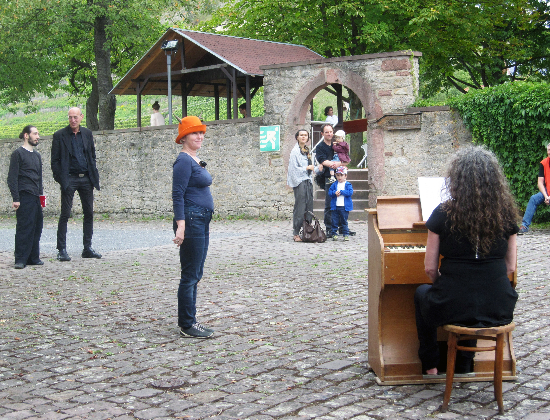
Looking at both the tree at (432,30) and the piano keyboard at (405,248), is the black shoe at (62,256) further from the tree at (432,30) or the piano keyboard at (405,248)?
the tree at (432,30)

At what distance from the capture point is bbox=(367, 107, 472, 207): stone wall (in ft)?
46.6

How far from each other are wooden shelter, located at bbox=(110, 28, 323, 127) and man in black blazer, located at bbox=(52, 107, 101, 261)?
8.81m

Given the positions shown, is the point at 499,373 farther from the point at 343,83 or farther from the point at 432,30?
the point at 432,30

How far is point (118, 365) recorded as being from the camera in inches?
186

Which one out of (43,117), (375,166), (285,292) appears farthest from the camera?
(43,117)

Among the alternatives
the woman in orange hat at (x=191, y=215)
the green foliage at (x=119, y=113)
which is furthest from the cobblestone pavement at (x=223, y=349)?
the green foliage at (x=119, y=113)

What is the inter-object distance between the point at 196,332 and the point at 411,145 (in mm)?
10084

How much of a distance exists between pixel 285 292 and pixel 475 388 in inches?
129

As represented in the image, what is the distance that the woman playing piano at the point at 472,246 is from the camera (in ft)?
12.5

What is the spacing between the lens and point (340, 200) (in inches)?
454

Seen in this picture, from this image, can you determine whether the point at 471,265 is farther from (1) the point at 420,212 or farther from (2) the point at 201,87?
(2) the point at 201,87

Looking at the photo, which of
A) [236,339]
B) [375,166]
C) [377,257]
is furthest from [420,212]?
[375,166]

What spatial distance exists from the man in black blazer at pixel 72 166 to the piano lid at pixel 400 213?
6244 millimetres

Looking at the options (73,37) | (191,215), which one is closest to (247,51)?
(73,37)
